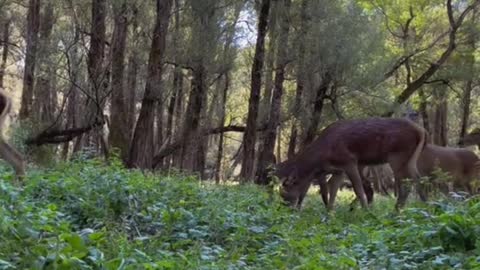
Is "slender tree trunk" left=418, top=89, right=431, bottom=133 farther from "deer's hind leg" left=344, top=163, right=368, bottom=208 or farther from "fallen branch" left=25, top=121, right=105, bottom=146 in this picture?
"deer's hind leg" left=344, top=163, right=368, bottom=208

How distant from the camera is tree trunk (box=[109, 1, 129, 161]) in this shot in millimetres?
16438

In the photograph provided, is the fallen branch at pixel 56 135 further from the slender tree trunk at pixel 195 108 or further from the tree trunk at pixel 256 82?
the tree trunk at pixel 256 82

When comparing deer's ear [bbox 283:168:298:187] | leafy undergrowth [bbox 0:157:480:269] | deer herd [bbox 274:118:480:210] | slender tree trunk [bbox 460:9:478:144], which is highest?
slender tree trunk [bbox 460:9:478:144]

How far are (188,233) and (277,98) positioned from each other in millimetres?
11594

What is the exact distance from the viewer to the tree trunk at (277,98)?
17797 millimetres

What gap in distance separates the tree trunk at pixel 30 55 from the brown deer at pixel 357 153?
23.3 ft

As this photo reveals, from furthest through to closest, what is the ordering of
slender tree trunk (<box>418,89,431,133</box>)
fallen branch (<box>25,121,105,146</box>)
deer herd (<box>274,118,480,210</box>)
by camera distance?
slender tree trunk (<box>418,89,431,133</box>) < fallen branch (<box>25,121,105,146</box>) < deer herd (<box>274,118,480,210</box>)

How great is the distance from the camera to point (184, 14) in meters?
19.2

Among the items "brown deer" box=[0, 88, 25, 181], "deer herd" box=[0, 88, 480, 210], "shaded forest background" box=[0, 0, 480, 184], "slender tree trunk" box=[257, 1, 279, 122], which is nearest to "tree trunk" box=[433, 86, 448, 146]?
"shaded forest background" box=[0, 0, 480, 184]

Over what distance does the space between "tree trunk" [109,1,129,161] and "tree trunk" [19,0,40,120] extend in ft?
5.99

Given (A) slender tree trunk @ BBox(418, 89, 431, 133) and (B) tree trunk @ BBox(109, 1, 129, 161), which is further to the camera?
(A) slender tree trunk @ BBox(418, 89, 431, 133)

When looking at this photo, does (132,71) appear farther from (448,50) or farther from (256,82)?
(448,50)

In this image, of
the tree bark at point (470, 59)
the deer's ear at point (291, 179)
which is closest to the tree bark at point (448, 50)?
the tree bark at point (470, 59)

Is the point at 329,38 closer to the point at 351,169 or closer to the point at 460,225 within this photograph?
the point at 351,169
